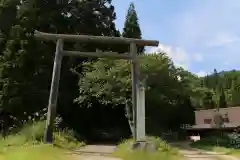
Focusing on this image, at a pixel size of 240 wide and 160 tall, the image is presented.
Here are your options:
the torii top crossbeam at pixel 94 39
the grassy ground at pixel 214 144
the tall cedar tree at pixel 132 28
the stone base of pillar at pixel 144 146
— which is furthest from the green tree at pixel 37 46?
the stone base of pillar at pixel 144 146

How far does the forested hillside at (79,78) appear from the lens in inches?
936

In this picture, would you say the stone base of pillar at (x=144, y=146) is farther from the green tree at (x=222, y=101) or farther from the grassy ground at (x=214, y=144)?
the green tree at (x=222, y=101)

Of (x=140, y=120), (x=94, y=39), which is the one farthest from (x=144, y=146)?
(x=94, y=39)

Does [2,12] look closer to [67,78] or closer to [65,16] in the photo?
[65,16]

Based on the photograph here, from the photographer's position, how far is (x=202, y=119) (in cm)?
3866

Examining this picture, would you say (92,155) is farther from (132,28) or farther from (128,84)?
(132,28)

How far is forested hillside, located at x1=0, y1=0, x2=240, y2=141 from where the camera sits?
23.8m

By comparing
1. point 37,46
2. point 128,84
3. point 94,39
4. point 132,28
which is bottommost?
point 128,84

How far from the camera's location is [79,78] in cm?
2612

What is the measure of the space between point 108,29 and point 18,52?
7.62 meters

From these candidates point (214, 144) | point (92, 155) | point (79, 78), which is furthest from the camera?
point (79, 78)

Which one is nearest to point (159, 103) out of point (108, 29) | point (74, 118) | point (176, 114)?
point (176, 114)

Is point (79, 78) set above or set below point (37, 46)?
below

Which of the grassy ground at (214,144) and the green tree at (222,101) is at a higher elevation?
the green tree at (222,101)
